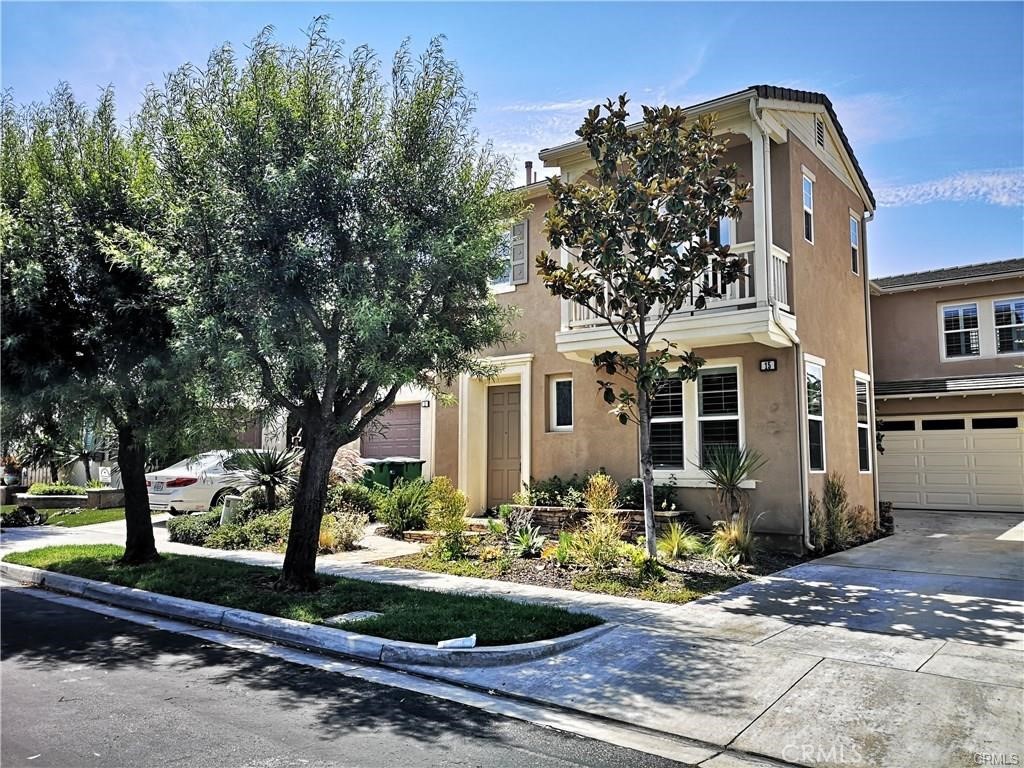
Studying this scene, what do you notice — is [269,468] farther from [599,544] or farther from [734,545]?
[734,545]

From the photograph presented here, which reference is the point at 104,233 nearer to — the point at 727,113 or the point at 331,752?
the point at 331,752

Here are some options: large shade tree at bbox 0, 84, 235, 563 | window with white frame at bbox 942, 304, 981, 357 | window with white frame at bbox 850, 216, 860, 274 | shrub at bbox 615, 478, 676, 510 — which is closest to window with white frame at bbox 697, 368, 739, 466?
shrub at bbox 615, 478, 676, 510

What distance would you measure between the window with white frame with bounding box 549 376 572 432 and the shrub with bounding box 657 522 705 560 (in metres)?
3.79

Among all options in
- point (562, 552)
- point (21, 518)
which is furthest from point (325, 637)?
point (21, 518)

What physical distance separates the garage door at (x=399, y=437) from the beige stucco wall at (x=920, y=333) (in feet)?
42.4

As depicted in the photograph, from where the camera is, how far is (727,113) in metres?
11.6

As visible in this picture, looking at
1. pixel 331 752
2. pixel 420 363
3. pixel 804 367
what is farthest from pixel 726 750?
pixel 804 367

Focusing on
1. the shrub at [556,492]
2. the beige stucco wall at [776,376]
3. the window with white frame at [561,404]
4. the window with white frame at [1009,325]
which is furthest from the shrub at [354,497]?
the window with white frame at [1009,325]

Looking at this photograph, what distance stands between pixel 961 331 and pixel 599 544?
14.5 meters

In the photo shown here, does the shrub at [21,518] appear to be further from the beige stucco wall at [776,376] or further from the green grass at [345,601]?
the beige stucco wall at [776,376]

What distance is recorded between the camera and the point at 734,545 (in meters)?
10.5

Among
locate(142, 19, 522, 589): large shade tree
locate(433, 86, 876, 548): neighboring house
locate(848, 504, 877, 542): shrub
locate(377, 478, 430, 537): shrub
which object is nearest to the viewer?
locate(142, 19, 522, 589): large shade tree

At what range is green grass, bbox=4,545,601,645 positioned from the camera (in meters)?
6.82

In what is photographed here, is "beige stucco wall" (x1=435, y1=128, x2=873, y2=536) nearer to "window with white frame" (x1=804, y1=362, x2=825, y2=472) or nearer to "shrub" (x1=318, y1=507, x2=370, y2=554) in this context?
"window with white frame" (x1=804, y1=362, x2=825, y2=472)
